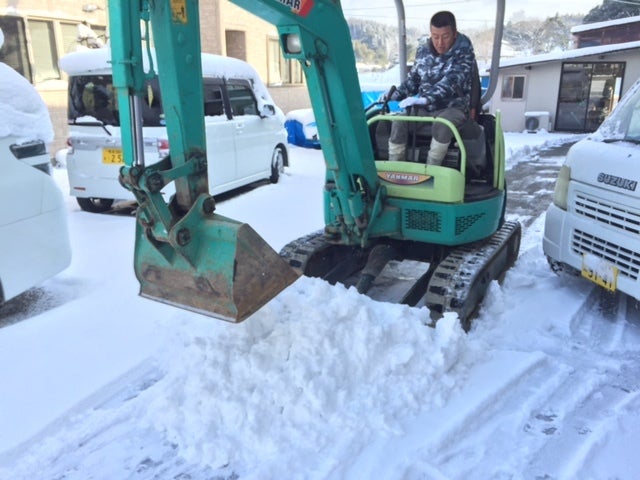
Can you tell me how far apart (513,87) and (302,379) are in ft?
66.6

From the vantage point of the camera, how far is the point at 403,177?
4.54 m

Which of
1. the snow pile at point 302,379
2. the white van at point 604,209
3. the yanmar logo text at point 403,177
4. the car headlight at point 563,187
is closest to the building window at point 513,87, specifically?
the white van at point 604,209

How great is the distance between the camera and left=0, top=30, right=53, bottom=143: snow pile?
423 centimetres

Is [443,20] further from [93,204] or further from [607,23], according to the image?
[607,23]

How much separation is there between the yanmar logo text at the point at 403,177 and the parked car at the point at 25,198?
2.69 metres

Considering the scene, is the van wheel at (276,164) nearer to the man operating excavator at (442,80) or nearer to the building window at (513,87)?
the man operating excavator at (442,80)

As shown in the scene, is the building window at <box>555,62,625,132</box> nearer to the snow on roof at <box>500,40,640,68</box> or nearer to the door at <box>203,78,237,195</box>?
the snow on roof at <box>500,40,640,68</box>

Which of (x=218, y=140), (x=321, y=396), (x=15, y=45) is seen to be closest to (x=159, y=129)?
(x=218, y=140)

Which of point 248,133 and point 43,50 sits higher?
point 43,50

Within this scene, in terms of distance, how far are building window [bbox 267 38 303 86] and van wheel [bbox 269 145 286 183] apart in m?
9.95

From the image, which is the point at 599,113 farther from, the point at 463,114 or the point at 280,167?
the point at 463,114

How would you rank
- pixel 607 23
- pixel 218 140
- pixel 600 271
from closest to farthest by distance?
1. pixel 600 271
2. pixel 218 140
3. pixel 607 23

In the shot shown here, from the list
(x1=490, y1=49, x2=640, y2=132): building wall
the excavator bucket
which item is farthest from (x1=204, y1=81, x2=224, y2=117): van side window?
(x1=490, y1=49, x2=640, y2=132): building wall

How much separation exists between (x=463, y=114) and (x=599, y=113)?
18.5 m
